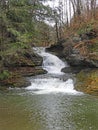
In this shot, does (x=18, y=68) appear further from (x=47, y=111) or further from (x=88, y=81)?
(x=47, y=111)

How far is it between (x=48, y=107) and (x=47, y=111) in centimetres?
83

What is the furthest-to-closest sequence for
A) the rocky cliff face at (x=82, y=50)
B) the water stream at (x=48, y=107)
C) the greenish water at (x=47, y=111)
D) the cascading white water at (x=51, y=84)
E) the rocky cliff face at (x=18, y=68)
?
the rocky cliff face at (x=82, y=50) → the rocky cliff face at (x=18, y=68) → the cascading white water at (x=51, y=84) → the water stream at (x=48, y=107) → the greenish water at (x=47, y=111)

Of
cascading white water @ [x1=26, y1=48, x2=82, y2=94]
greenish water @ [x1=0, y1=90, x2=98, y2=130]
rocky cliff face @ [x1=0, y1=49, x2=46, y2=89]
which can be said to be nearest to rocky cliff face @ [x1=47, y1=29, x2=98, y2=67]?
cascading white water @ [x1=26, y1=48, x2=82, y2=94]

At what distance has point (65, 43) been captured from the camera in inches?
1096

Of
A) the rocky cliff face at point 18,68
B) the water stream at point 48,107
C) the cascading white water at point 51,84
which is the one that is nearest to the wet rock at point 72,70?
the cascading white water at point 51,84

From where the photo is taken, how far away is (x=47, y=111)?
1302 centimetres

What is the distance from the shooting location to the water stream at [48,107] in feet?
36.1

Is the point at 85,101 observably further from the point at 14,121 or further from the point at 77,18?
the point at 77,18

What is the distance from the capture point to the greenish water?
10.9 meters

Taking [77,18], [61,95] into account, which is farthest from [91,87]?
[77,18]

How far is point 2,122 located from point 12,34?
32.7 feet

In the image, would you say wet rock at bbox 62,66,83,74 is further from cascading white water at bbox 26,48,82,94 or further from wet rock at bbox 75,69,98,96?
wet rock at bbox 75,69,98,96

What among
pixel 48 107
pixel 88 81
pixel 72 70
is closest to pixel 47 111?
pixel 48 107

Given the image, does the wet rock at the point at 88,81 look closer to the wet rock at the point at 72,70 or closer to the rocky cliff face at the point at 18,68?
the wet rock at the point at 72,70
